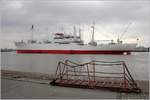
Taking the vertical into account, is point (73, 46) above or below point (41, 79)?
above

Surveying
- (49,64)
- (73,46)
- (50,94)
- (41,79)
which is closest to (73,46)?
(73,46)

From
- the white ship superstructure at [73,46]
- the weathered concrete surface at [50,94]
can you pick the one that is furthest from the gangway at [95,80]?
the white ship superstructure at [73,46]

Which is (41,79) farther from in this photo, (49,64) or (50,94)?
(49,64)

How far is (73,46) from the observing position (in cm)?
6744

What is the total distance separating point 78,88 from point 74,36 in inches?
2582

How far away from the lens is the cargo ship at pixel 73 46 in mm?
67688

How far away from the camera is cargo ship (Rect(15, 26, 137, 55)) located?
6769 centimetres

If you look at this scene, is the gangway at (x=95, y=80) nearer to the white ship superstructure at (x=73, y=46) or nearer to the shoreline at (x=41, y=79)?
the shoreline at (x=41, y=79)

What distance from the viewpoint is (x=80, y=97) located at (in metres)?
5.75

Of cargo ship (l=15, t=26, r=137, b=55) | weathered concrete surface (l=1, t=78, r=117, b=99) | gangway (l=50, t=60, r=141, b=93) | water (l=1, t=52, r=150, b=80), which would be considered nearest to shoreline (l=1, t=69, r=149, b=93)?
gangway (l=50, t=60, r=141, b=93)

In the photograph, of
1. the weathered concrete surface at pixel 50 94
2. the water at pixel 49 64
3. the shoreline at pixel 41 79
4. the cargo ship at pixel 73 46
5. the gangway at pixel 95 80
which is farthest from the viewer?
the cargo ship at pixel 73 46

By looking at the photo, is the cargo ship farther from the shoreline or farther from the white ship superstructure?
the shoreline

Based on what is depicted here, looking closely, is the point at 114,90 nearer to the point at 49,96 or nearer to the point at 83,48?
the point at 49,96

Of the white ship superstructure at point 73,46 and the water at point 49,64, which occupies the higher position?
the white ship superstructure at point 73,46
